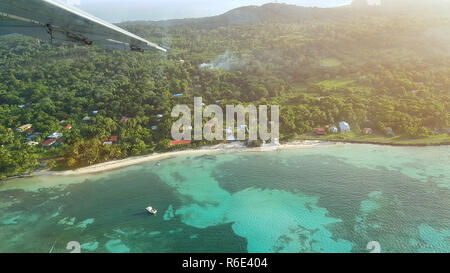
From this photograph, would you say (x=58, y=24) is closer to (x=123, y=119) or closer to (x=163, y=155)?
(x=163, y=155)

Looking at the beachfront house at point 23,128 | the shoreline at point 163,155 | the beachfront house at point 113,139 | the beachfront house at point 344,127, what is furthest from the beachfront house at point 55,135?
the beachfront house at point 344,127

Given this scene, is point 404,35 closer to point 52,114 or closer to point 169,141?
point 169,141

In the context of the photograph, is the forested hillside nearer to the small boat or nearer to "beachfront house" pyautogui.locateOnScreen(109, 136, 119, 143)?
"beachfront house" pyautogui.locateOnScreen(109, 136, 119, 143)

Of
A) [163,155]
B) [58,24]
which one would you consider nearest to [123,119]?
[163,155]

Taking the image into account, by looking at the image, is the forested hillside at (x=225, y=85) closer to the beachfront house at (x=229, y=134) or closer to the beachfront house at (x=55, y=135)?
the beachfront house at (x=55, y=135)

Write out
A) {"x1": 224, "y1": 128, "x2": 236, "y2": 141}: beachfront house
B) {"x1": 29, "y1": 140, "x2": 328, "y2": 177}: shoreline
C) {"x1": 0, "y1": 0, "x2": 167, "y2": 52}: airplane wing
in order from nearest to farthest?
{"x1": 0, "y1": 0, "x2": 167, "y2": 52}: airplane wing, {"x1": 29, "y1": 140, "x2": 328, "y2": 177}: shoreline, {"x1": 224, "y1": 128, "x2": 236, "y2": 141}: beachfront house

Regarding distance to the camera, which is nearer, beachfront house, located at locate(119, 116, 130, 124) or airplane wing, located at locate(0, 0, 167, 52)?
airplane wing, located at locate(0, 0, 167, 52)

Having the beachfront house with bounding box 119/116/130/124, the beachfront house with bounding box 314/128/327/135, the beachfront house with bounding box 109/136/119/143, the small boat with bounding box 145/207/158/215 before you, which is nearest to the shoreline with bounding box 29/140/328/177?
the beachfront house with bounding box 314/128/327/135
